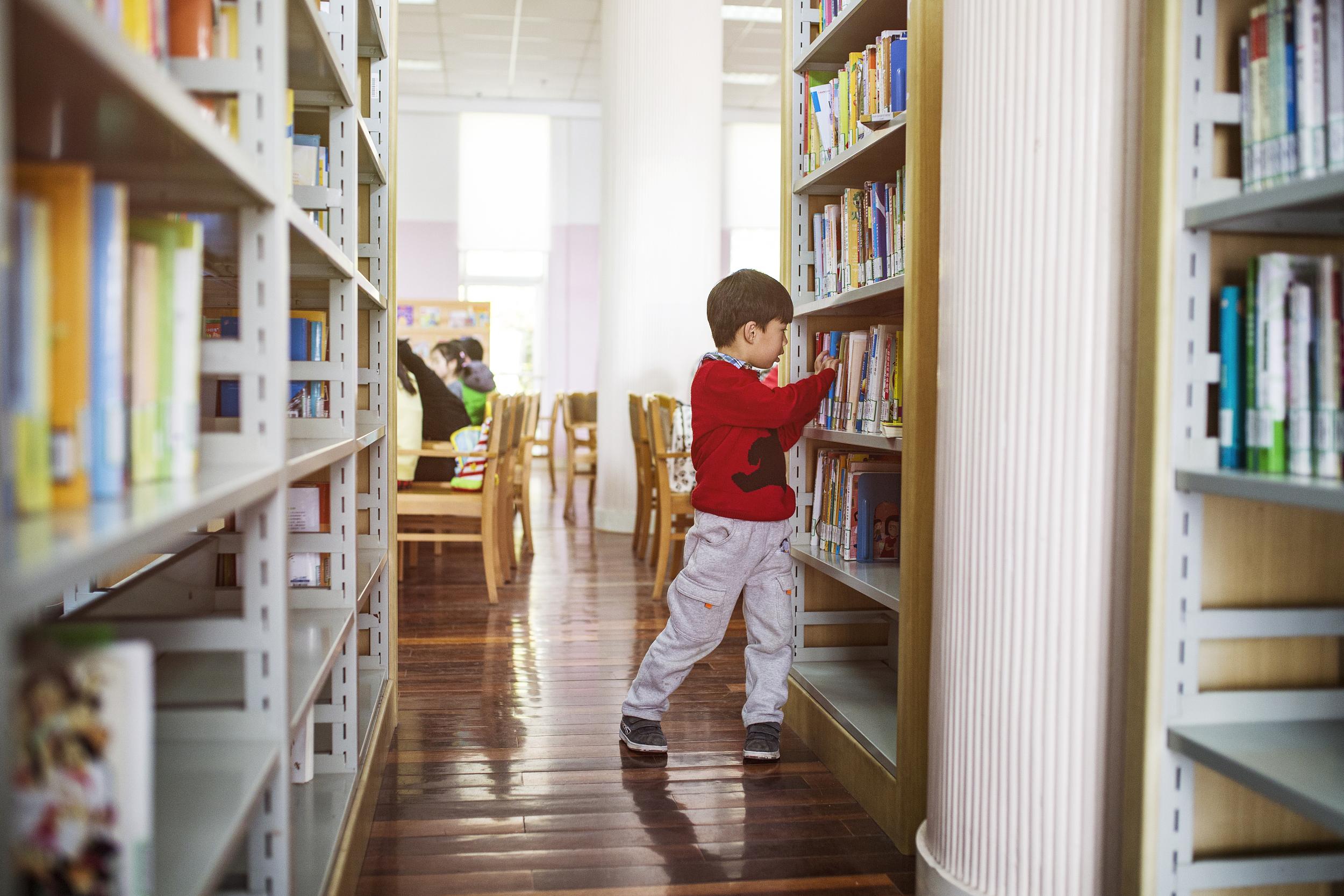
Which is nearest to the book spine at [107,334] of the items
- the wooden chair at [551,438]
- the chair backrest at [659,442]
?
the chair backrest at [659,442]

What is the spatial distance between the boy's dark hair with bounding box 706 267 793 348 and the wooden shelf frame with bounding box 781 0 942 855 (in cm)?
12

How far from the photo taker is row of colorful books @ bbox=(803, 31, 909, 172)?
84.0 inches

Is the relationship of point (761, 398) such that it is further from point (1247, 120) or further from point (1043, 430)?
point (1247, 120)

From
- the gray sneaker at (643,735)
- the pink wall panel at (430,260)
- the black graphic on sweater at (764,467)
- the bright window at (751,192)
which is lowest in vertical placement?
the gray sneaker at (643,735)

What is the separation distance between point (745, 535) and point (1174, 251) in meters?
1.23

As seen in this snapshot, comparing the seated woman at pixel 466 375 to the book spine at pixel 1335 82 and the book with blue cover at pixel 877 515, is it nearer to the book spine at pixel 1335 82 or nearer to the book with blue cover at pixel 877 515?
the book with blue cover at pixel 877 515

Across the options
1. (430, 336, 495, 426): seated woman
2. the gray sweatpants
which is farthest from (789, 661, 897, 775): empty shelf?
(430, 336, 495, 426): seated woman

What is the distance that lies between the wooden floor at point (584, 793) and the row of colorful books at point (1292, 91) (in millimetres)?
1295

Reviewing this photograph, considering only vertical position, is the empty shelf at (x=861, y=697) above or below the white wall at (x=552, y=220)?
below

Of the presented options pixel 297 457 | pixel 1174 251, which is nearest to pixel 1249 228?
pixel 1174 251

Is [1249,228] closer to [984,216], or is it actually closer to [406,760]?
[984,216]

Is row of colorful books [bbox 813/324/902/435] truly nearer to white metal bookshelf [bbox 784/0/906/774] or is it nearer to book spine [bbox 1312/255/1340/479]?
white metal bookshelf [bbox 784/0/906/774]

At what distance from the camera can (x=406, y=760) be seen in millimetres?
2355

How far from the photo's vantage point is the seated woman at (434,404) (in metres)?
4.75
